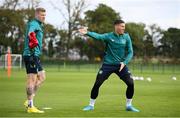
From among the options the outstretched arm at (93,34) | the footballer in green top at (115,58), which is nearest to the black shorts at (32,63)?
the outstretched arm at (93,34)

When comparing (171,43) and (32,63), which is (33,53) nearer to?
(32,63)

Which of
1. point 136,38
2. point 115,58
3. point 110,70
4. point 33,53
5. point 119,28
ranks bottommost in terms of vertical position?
point 110,70

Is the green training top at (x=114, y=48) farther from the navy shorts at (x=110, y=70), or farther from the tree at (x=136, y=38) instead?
the tree at (x=136, y=38)

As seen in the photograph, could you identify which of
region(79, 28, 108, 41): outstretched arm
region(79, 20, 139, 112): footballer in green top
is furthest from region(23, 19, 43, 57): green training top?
region(79, 20, 139, 112): footballer in green top

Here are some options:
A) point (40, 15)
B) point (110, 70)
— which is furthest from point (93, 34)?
point (40, 15)

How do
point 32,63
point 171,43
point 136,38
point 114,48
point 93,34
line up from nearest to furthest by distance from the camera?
point 32,63 → point 93,34 → point 114,48 → point 171,43 → point 136,38

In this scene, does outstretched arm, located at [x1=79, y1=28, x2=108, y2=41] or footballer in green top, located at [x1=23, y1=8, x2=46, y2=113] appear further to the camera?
outstretched arm, located at [x1=79, y1=28, x2=108, y2=41]

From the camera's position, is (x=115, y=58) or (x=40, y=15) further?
(x=115, y=58)

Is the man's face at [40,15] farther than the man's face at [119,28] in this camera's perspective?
No

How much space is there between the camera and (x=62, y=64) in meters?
69.3

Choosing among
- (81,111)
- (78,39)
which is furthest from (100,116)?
(78,39)

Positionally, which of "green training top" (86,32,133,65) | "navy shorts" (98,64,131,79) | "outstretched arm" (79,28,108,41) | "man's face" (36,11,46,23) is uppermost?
"man's face" (36,11,46,23)

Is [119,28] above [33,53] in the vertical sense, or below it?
above

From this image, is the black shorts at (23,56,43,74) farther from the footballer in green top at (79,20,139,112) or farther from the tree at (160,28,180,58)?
the tree at (160,28,180,58)
